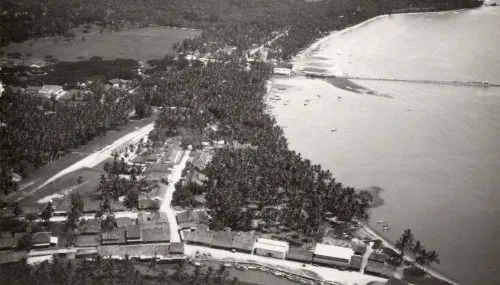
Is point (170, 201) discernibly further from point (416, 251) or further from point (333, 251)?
point (416, 251)

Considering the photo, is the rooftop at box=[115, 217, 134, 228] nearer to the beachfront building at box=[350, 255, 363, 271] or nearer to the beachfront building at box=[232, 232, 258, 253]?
the beachfront building at box=[232, 232, 258, 253]

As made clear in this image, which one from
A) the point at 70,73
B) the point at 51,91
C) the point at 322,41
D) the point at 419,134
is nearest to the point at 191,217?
the point at 419,134

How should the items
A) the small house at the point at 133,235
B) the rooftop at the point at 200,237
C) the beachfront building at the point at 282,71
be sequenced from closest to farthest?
1. the small house at the point at 133,235
2. the rooftop at the point at 200,237
3. the beachfront building at the point at 282,71

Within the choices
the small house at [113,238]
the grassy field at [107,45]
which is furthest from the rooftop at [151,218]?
the grassy field at [107,45]

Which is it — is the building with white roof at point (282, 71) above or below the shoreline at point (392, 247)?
above

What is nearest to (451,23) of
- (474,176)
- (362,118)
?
(362,118)

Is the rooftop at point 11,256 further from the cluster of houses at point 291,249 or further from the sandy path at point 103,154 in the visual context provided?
the cluster of houses at point 291,249

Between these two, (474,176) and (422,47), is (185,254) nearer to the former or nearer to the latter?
(474,176)

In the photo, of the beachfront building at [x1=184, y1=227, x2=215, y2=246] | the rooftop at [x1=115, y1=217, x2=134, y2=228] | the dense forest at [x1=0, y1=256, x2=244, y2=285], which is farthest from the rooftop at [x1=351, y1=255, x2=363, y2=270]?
the rooftop at [x1=115, y1=217, x2=134, y2=228]
